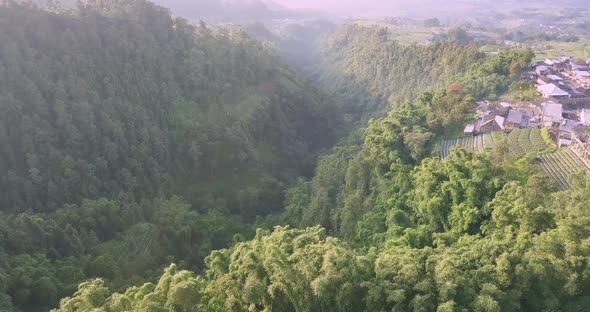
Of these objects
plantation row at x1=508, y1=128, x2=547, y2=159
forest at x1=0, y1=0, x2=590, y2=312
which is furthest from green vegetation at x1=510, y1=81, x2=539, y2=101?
plantation row at x1=508, y1=128, x2=547, y2=159

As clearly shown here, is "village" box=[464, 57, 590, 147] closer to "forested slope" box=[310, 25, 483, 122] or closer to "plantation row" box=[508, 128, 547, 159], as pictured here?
"plantation row" box=[508, 128, 547, 159]

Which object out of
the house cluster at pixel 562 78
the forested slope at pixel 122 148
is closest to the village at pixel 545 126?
the house cluster at pixel 562 78

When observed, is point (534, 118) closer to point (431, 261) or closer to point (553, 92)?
point (553, 92)

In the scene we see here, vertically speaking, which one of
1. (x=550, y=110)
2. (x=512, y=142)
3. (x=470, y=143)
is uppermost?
(x=550, y=110)

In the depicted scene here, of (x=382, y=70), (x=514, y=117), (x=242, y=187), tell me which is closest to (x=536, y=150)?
(x=514, y=117)

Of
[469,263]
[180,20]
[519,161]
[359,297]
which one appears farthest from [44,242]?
[180,20]
